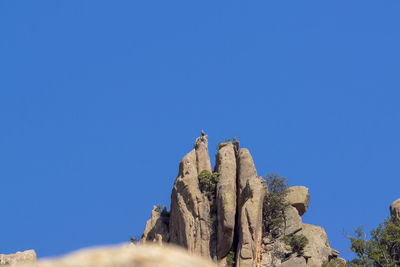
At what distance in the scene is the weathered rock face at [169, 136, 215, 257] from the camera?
78500 mm

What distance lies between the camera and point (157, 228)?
83062 mm

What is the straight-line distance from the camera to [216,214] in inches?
3145

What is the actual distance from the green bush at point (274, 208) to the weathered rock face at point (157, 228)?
12.6m

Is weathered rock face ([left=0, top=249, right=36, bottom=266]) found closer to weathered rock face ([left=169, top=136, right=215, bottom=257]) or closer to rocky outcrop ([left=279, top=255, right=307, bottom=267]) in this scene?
weathered rock face ([left=169, top=136, right=215, bottom=257])

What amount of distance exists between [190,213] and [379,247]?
23369 millimetres

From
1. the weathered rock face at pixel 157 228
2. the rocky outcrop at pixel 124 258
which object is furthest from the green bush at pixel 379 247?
the rocky outcrop at pixel 124 258

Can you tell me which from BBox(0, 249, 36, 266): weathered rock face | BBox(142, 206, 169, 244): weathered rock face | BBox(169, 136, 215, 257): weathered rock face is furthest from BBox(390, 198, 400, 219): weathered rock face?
BBox(0, 249, 36, 266): weathered rock face

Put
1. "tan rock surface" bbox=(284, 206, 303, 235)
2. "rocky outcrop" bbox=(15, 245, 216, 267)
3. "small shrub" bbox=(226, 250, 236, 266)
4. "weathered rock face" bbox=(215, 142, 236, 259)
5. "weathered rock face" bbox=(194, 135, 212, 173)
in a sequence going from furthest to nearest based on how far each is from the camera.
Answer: "weathered rock face" bbox=(194, 135, 212, 173), "tan rock surface" bbox=(284, 206, 303, 235), "weathered rock face" bbox=(215, 142, 236, 259), "small shrub" bbox=(226, 250, 236, 266), "rocky outcrop" bbox=(15, 245, 216, 267)

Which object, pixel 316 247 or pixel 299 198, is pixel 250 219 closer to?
pixel 316 247

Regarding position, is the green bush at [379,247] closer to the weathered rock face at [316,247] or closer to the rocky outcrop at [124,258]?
the weathered rock face at [316,247]

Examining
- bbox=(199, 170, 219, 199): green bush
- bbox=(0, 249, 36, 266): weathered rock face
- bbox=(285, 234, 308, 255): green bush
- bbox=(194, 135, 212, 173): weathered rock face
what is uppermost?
bbox=(194, 135, 212, 173): weathered rock face

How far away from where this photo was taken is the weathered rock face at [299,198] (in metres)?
88.9

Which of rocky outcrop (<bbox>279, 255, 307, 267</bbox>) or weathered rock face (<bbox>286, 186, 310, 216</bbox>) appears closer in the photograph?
rocky outcrop (<bbox>279, 255, 307, 267</bbox>)

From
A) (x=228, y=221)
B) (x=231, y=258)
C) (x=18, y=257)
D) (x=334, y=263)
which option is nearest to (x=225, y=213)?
(x=228, y=221)
